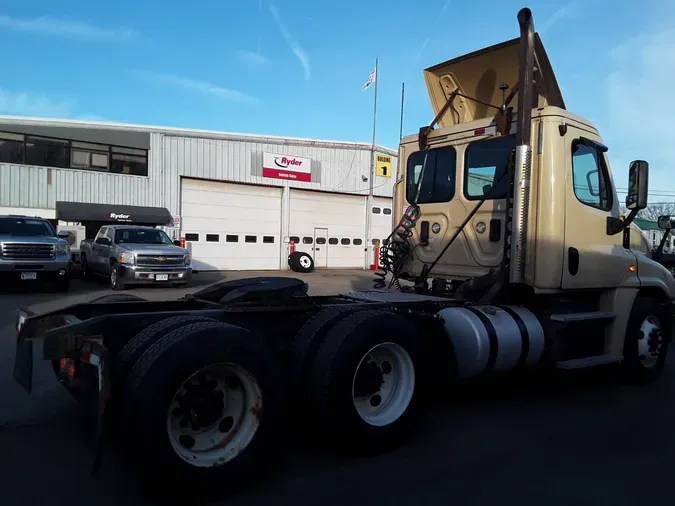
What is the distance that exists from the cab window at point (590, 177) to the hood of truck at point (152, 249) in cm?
1159

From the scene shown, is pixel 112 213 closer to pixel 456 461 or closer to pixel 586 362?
pixel 586 362

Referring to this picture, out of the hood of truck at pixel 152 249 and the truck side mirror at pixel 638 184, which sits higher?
the truck side mirror at pixel 638 184

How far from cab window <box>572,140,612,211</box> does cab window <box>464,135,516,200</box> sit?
680 mm

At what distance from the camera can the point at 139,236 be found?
15664 mm

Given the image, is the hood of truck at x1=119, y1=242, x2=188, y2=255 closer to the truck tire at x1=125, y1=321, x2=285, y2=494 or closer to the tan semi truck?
the tan semi truck

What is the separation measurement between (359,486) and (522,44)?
453 centimetres

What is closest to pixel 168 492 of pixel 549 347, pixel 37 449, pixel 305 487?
pixel 305 487

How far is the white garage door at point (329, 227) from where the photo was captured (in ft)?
82.9

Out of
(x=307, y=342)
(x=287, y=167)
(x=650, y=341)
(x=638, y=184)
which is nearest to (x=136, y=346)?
(x=307, y=342)

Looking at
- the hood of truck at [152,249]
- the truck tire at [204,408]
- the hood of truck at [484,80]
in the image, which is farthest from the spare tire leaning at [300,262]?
the truck tire at [204,408]

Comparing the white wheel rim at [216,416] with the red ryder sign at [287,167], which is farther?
the red ryder sign at [287,167]

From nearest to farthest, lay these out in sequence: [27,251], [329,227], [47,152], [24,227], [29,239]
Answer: [27,251], [29,239], [24,227], [47,152], [329,227]

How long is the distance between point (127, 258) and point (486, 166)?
1109cm

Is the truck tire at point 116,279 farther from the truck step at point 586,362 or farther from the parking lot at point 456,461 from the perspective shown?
the truck step at point 586,362
